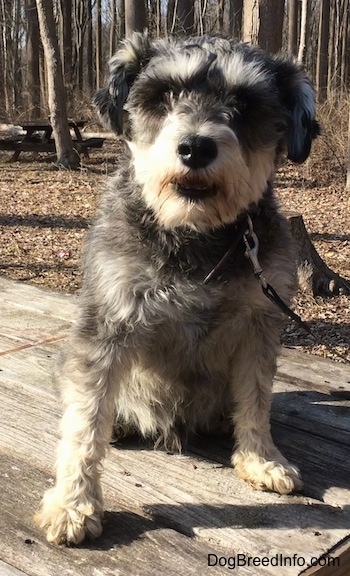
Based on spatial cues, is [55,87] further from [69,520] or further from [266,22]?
[69,520]

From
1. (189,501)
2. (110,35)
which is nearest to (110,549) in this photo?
(189,501)

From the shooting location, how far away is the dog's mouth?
241 centimetres

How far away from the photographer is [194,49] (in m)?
2.56

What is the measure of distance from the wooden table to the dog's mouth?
112cm

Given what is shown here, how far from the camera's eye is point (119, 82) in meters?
2.68

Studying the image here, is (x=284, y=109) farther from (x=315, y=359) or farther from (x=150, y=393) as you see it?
(x=315, y=359)

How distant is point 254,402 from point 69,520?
0.92 meters

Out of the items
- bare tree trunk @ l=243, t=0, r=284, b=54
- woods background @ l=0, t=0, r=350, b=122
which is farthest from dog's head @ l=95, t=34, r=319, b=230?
woods background @ l=0, t=0, r=350, b=122

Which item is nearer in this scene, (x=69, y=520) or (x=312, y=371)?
(x=69, y=520)

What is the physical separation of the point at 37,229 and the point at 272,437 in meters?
7.14

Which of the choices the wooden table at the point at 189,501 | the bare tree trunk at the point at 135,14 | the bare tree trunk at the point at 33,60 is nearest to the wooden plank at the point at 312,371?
the wooden table at the point at 189,501

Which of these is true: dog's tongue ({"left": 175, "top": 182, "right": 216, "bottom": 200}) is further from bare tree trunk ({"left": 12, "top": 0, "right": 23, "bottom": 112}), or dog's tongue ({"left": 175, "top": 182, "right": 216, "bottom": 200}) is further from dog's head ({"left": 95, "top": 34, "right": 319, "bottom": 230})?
bare tree trunk ({"left": 12, "top": 0, "right": 23, "bottom": 112})

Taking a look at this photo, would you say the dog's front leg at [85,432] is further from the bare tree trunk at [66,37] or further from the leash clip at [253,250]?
the bare tree trunk at [66,37]

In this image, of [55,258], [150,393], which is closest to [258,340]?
[150,393]
